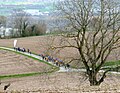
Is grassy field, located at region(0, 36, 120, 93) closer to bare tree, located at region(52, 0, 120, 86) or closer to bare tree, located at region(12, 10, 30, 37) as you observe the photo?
bare tree, located at region(52, 0, 120, 86)

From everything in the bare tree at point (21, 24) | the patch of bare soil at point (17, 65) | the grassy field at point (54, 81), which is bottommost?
the bare tree at point (21, 24)

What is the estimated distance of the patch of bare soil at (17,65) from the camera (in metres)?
43.9

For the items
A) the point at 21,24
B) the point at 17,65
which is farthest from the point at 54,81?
the point at 21,24

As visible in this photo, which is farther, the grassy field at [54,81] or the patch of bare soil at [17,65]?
the patch of bare soil at [17,65]

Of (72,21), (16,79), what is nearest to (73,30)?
(72,21)

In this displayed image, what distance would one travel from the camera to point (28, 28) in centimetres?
8806

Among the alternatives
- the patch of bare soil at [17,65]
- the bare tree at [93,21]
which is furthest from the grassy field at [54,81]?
the bare tree at [93,21]

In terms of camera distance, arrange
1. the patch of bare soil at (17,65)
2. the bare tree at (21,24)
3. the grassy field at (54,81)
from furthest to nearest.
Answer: the bare tree at (21,24)
the patch of bare soil at (17,65)
the grassy field at (54,81)

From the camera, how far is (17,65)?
48438mm

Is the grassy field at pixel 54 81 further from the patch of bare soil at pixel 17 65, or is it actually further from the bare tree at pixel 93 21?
the bare tree at pixel 93 21

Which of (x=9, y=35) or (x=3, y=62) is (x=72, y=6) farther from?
(x=9, y=35)

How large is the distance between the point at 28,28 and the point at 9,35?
531 cm

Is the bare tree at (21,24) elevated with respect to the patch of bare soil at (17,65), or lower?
lower

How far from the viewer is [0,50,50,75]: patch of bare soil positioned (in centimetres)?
4391
